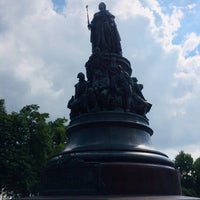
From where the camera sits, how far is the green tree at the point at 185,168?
39.2 meters

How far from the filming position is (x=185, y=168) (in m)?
41.6

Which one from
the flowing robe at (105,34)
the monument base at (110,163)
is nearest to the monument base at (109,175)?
the monument base at (110,163)

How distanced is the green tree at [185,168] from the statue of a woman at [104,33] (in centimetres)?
2897

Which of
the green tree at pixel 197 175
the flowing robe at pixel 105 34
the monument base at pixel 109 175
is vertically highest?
the flowing robe at pixel 105 34

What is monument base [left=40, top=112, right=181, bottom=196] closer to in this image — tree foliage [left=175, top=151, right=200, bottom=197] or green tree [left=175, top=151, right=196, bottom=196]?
tree foliage [left=175, top=151, right=200, bottom=197]

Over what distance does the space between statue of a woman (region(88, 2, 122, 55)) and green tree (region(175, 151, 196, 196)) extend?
95.0 feet

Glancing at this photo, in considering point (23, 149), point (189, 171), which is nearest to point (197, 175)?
point (189, 171)

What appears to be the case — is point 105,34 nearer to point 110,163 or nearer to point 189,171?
point 110,163

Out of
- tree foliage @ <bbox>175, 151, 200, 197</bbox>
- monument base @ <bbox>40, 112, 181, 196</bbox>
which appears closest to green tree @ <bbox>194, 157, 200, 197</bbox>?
tree foliage @ <bbox>175, 151, 200, 197</bbox>

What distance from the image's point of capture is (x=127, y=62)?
42.3ft

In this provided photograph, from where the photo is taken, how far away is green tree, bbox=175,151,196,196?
1544 inches

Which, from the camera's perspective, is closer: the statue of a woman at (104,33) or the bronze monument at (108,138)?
the bronze monument at (108,138)

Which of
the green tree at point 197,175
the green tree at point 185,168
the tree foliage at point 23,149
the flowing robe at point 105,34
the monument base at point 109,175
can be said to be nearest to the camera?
the monument base at point 109,175

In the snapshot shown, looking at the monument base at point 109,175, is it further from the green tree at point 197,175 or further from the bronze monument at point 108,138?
the green tree at point 197,175
